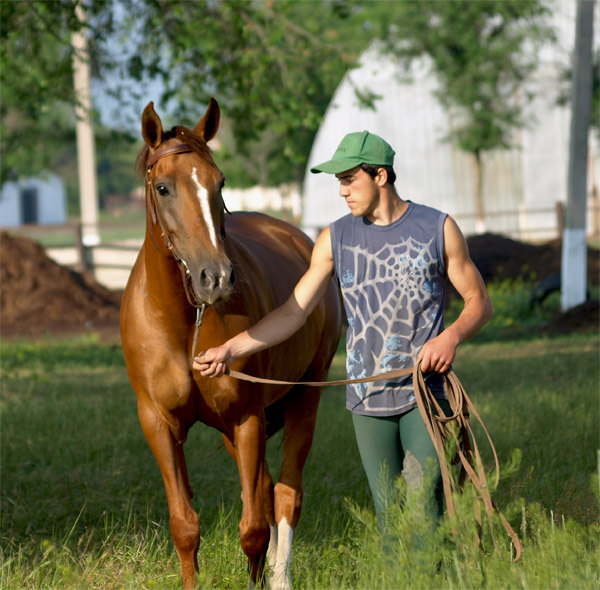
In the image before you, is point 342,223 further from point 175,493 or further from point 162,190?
point 175,493

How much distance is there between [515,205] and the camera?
98.7 ft

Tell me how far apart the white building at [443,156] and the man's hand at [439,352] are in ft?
83.1

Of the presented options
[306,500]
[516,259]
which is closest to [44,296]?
[516,259]

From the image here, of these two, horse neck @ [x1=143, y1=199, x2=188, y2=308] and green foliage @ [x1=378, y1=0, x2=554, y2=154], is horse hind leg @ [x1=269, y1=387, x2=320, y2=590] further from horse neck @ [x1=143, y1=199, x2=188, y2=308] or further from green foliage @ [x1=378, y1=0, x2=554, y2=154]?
green foliage @ [x1=378, y1=0, x2=554, y2=154]

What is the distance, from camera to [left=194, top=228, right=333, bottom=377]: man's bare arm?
394cm

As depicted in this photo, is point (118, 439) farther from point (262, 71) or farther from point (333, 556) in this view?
point (262, 71)

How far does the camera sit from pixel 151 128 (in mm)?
4031

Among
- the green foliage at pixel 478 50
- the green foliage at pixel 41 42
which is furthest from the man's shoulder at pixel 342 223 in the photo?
the green foliage at pixel 478 50

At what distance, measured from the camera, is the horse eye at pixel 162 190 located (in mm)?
3807

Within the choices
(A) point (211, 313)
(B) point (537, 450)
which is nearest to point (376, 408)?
(A) point (211, 313)

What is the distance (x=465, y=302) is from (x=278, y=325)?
84cm

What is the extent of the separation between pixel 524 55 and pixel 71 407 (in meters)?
23.3

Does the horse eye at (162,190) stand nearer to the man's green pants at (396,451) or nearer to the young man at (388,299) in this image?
the young man at (388,299)

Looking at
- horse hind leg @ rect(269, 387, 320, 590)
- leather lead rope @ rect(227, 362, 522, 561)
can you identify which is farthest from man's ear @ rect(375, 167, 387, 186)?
horse hind leg @ rect(269, 387, 320, 590)
